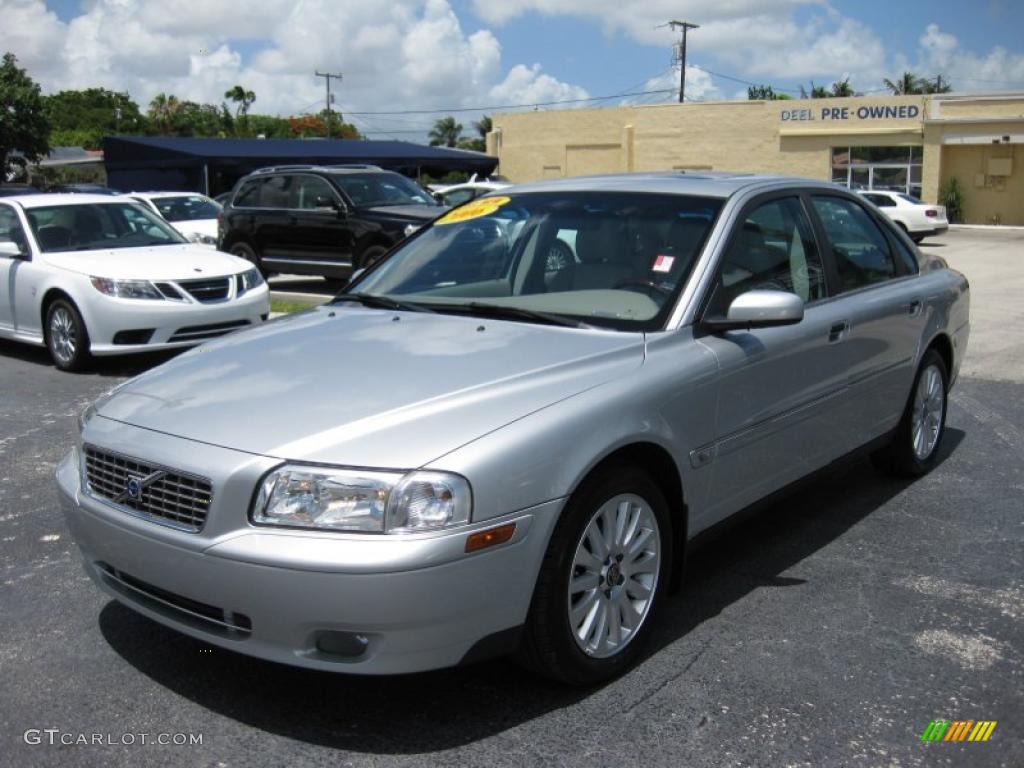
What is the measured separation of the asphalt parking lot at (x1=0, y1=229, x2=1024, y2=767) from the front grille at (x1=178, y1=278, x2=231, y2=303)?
4.42 m

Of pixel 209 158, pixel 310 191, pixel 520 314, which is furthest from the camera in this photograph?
pixel 209 158

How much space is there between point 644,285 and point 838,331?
1.07 m

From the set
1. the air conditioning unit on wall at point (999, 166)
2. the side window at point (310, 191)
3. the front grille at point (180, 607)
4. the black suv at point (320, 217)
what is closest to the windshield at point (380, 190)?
the black suv at point (320, 217)

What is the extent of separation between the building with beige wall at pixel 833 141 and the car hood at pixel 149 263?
2678 centimetres

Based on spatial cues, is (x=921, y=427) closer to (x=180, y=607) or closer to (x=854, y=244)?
(x=854, y=244)

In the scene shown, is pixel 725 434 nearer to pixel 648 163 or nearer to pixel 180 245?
pixel 180 245

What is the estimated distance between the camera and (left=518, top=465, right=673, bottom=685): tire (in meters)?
3.22

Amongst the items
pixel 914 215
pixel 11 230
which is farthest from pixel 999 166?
pixel 11 230

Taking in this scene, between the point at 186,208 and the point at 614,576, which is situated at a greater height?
the point at 186,208

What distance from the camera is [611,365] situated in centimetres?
360

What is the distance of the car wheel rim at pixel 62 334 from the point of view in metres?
9.32

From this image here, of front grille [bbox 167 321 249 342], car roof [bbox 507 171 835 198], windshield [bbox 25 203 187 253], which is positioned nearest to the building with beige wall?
windshield [bbox 25 203 187 253]

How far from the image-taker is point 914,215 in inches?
1102

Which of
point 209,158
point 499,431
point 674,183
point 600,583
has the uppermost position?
point 209,158
